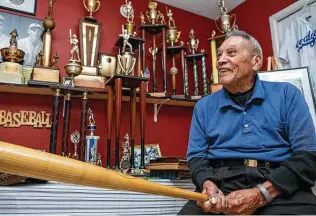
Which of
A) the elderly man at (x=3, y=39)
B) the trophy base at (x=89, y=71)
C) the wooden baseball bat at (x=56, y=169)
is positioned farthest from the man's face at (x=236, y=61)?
the elderly man at (x=3, y=39)

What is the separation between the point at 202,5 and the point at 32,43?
1.66m

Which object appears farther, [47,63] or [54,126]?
[47,63]

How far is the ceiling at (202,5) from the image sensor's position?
2.77 meters

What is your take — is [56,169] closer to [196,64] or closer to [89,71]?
[89,71]

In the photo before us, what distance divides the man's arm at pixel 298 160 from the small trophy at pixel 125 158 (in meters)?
0.98


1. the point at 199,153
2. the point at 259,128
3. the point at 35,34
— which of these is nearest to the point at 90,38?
the point at 35,34

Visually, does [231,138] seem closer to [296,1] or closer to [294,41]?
[294,41]

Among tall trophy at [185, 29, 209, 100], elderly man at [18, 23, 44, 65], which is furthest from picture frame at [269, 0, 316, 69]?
elderly man at [18, 23, 44, 65]

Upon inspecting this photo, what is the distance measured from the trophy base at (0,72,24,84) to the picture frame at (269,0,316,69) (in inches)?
77.0

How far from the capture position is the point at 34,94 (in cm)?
201

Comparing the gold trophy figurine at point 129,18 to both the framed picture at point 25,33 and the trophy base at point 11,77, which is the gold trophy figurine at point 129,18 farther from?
the trophy base at point 11,77

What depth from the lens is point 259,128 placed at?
3.87 ft

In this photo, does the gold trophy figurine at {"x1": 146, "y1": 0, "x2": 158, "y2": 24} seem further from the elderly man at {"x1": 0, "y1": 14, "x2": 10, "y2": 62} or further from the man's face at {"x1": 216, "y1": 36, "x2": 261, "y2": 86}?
the man's face at {"x1": 216, "y1": 36, "x2": 261, "y2": 86}

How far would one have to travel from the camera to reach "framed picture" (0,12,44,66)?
2.00 meters
